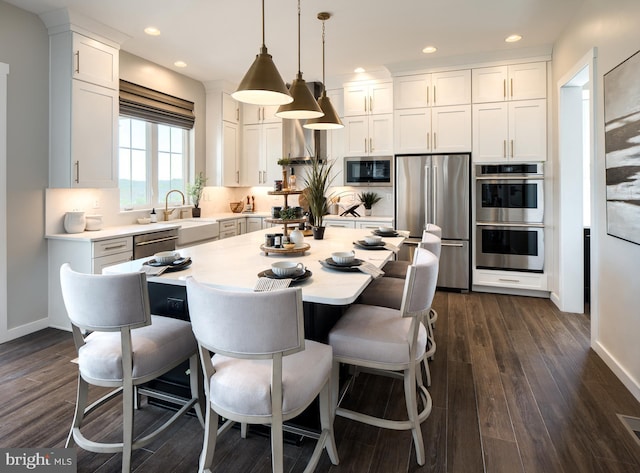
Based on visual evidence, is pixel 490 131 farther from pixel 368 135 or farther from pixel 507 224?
pixel 368 135

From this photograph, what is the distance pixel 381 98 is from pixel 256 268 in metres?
3.90

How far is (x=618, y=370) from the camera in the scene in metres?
2.57

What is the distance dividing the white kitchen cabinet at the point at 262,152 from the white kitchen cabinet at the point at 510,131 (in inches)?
111

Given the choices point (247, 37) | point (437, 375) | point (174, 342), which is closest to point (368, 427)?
point (437, 375)

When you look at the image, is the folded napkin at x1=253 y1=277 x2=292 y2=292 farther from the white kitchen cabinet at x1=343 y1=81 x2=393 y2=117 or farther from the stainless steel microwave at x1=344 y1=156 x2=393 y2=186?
the white kitchen cabinet at x1=343 y1=81 x2=393 y2=117

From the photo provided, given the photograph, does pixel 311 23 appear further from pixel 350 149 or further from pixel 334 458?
pixel 334 458

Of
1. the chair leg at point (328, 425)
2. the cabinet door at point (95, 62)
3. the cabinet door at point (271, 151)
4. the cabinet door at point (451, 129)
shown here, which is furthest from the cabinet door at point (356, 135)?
the chair leg at point (328, 425)

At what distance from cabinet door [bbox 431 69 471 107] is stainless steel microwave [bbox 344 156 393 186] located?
95 cm

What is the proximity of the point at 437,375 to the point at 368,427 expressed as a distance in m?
0.79

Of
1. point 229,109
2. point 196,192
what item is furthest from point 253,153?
point 196,192

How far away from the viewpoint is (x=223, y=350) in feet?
4.34

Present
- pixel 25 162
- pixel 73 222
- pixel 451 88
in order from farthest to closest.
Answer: pixel 451 88 → pixel 73 222 → pixel 25 162

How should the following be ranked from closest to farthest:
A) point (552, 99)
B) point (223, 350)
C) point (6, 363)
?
point (223, 350)
point (6, 363)
point (552, 99)

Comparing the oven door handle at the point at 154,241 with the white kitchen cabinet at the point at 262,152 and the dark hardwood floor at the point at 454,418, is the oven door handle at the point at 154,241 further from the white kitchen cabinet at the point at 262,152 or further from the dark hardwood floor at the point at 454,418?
the white kitchen cabinet at the point at 262,152
